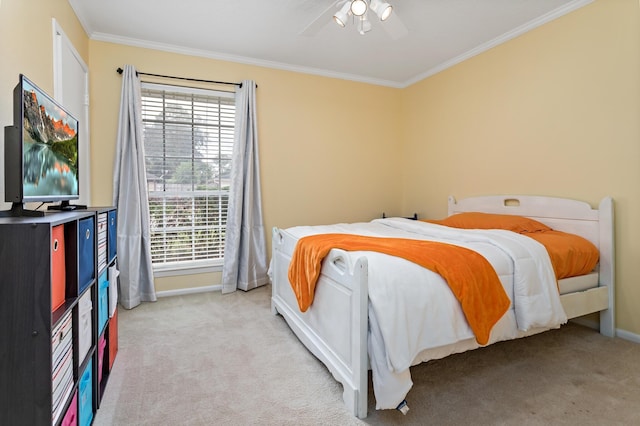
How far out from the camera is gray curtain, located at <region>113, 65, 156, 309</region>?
325cm

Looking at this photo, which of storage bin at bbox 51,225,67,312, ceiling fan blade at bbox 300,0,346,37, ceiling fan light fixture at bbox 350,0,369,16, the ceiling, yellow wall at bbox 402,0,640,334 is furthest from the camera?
the ceiling

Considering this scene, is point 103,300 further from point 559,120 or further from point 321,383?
point 559,120

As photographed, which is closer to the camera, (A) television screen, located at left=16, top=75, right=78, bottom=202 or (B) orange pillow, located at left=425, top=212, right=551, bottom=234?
(A) television screen, located at left=16, top=75, right=78, bottom=202

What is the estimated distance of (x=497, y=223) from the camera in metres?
2.87

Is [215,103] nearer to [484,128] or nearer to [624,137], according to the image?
[484,128]

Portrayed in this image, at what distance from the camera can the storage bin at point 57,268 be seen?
1129 mm

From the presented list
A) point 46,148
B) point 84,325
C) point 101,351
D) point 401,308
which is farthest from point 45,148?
point 401,308

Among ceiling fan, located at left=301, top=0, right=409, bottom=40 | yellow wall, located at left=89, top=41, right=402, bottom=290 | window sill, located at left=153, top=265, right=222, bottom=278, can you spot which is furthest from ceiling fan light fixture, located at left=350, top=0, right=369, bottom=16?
window sill, located at left=153, top=265, right=222, bottom=278

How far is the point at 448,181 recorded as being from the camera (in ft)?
13.0

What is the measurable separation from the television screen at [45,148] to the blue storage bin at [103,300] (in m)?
0.48

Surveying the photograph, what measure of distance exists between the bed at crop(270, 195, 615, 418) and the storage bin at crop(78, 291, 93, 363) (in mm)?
1190

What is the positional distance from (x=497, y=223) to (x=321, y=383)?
6.48 ft

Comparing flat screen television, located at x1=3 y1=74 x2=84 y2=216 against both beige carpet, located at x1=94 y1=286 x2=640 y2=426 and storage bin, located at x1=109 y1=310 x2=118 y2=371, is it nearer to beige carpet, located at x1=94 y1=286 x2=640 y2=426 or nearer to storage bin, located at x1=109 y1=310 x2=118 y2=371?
storage bin, located at x1=109 y1=310 x2=118 y2=371

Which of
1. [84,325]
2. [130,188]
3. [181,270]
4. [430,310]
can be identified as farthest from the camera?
[181,270]
